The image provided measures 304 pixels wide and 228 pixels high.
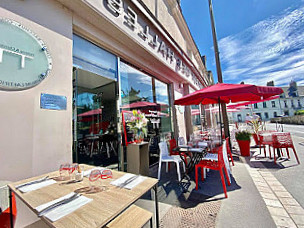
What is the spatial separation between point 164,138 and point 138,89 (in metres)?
2.16

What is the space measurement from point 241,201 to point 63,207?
8.41ft

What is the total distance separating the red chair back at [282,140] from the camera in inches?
142

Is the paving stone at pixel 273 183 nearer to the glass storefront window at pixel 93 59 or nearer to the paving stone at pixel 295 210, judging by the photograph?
the paving stone at pixel 295 210

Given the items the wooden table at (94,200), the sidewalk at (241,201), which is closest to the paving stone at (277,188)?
the sidewalk at (241,201)

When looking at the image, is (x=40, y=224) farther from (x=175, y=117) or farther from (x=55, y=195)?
(x=175, y=117)

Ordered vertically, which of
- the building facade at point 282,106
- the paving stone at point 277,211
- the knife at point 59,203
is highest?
the building facade at point 282,106

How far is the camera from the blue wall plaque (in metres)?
1.74

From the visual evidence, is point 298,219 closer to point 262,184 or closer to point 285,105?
point 262,184

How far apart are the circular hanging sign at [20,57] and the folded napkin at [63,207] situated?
1.45m

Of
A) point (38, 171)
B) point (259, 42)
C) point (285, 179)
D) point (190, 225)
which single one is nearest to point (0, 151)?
point (38, 171)

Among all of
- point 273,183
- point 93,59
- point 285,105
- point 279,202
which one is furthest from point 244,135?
point 285,105

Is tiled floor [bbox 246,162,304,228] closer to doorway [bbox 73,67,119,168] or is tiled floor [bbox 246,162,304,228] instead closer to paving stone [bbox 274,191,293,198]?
paving stone [bbox 274,191,293,198]

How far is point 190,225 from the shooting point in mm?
1649

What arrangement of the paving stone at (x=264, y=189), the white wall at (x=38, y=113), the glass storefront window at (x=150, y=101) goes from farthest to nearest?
the glass storefront window at (x=150, y=101), the paving stone at (x=264, y=189), the white wall at (x=38, y=113)
